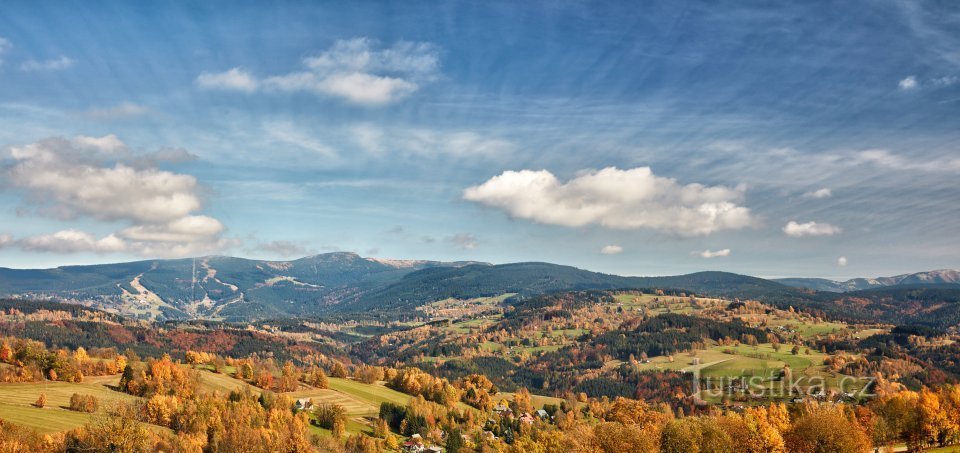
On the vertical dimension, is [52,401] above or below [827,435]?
below

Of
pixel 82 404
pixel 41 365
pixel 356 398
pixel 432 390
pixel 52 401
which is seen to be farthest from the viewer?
pixel 432 390

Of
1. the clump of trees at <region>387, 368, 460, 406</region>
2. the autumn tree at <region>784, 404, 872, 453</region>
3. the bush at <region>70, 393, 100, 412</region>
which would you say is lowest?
the clump of trees at <region>387, 368, 460, 406</region>

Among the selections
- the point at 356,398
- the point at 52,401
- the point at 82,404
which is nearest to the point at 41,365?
the point at 52,401

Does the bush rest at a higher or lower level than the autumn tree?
lower

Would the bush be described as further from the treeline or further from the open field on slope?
the treeline

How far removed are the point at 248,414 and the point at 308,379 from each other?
61.2m

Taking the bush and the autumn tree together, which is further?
the bush

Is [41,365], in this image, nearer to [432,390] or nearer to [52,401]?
[52,401]

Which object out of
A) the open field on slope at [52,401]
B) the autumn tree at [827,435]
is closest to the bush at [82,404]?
the open field on slope at [52,401]

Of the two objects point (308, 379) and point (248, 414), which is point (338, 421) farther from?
point (308, 379)

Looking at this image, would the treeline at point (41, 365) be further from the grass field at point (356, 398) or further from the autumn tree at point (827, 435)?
the autumn tree at point (827, 435)

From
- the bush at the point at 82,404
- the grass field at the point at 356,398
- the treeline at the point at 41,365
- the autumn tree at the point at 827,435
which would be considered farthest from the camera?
the grass field at the point at 356,398

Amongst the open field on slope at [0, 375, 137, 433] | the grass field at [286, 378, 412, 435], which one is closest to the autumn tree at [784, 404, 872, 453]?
the grass field at [286, 378, 412, 435]

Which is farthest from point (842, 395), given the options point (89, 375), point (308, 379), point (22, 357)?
point (22, 357)
